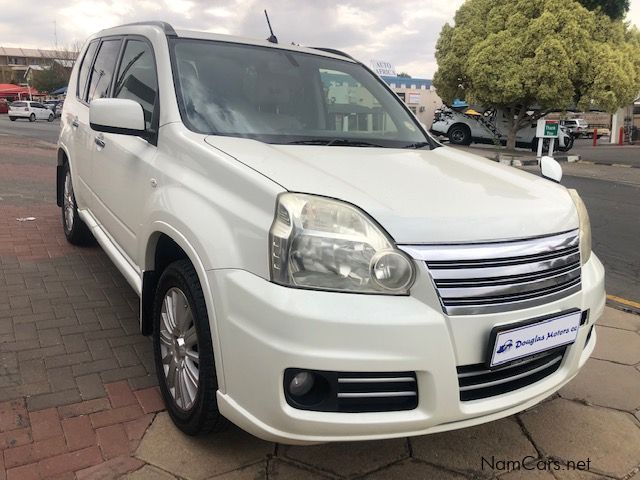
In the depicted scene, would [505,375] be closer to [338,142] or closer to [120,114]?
[338,142]

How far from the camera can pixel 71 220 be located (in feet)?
17.4

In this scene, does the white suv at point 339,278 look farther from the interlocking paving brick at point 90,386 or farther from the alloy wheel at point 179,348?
the interlocking paving brick at point 90,386

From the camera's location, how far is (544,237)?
7.22 feet

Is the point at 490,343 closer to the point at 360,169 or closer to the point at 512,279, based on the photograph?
the point at 512,279

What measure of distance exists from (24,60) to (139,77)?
4937 inches

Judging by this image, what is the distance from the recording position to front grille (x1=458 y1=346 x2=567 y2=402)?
79.2 inches

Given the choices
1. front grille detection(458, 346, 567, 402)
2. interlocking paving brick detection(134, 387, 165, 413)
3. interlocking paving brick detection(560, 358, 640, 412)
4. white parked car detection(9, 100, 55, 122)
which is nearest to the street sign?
interlocking paving brick detection(560, 358, 640, 412)

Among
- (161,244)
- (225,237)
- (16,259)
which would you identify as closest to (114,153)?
(161,244)

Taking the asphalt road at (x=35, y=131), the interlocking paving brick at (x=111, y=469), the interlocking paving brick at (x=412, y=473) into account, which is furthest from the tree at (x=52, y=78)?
the interlocking paving brick at (x=412, y=473)

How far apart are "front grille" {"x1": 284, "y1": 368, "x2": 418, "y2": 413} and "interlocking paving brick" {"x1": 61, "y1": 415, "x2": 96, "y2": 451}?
113cm

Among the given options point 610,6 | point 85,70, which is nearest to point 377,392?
point 85,70

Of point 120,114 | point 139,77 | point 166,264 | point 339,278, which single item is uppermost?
point 139,77

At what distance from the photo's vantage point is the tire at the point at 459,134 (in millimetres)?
24516

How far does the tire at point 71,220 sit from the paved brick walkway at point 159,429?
1.27 meters
